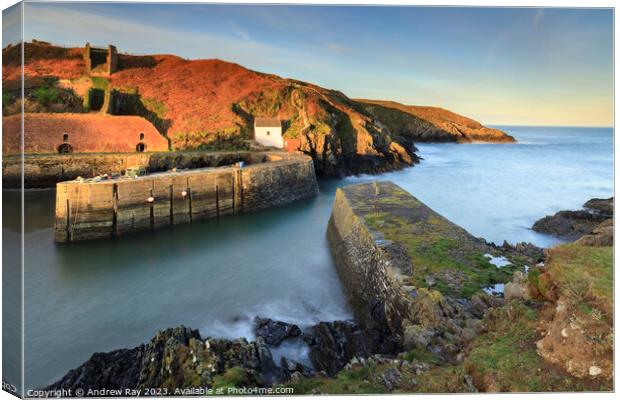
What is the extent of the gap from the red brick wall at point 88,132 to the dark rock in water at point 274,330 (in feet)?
74.1

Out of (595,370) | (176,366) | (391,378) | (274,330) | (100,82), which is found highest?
(100,82)

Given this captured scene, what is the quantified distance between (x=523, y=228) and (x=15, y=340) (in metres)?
15.1

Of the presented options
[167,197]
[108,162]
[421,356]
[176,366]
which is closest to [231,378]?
[176,366]

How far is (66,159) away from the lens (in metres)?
24.2

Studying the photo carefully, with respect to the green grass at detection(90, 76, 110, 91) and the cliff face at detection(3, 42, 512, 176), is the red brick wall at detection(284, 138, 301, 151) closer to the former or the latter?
the cliff face at detection(3, 42, 512, 176)

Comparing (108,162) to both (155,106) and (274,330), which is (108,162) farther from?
(274,330)

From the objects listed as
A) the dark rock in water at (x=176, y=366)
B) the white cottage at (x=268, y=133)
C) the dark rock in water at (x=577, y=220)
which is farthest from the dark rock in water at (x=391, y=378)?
the white cottage at (x=268, y=133)

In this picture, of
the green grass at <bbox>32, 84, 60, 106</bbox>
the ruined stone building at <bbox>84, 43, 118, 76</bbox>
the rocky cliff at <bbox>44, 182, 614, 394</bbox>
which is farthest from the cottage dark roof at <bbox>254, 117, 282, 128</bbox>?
the rocky cliff at <bbox>44, 182, 614, 394</bbox>

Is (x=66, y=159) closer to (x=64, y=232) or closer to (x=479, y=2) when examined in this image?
(x=64, y=232)

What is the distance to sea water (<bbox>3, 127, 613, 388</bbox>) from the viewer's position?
28.1 ft

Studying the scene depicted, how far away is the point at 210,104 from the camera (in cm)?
3372

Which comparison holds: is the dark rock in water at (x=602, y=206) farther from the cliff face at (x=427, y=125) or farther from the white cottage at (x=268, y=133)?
the cliff face at (x=427, y=125)

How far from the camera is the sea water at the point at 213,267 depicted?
337 inches

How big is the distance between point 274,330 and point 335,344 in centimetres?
136
